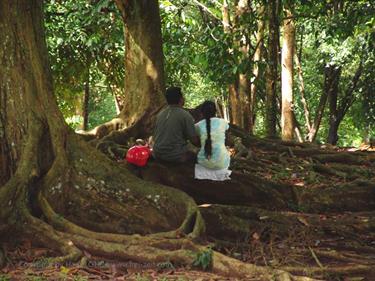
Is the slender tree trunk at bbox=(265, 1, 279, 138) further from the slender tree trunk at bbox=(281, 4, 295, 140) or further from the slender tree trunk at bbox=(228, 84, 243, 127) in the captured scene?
the slender tree trunk at bbox=(228, 84, 243, 127)

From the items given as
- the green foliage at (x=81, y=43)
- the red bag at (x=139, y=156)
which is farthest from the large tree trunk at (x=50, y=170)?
the green foliage at (x=81, y=43)

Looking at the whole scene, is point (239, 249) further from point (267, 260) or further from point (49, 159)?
point (49, 159)

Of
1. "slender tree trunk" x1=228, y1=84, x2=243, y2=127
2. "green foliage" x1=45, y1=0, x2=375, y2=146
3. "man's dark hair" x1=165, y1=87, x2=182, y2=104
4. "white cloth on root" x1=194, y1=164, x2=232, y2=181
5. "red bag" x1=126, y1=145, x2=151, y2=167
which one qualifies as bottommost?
"white cloth on root" x1=194, y1=164, x2=232, y2=181

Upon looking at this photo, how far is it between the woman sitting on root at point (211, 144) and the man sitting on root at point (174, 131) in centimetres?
15

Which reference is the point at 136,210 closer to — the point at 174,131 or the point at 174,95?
the point at 174,131

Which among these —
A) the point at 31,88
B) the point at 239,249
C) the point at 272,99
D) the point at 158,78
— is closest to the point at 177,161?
the point at 239,249

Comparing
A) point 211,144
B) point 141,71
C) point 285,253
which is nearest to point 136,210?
point 211,144

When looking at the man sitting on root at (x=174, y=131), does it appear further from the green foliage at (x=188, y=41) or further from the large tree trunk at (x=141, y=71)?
the large tree trunk at (x=141, y=71)

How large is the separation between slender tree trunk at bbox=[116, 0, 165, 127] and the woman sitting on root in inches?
128

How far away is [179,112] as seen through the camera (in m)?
6.83

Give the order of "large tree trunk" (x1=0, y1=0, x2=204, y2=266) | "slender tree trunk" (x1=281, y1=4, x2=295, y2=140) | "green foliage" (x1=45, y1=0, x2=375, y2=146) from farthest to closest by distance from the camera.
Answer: "slender tree trunk" (x1=281, y1=4, x2=295, y2=140)
"green foliage" (x1=45, y1=0, x2=375, y2=146)
"large tree trunk" (x1=0, y1=0, x2=204, y2=266)

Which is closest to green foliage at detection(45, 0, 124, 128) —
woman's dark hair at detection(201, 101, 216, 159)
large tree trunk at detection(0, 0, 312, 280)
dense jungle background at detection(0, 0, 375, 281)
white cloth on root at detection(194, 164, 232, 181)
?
dense jungle background at detection(0, 0, 375, 281)

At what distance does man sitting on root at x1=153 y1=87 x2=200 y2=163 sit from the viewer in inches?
269

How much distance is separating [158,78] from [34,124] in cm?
460
